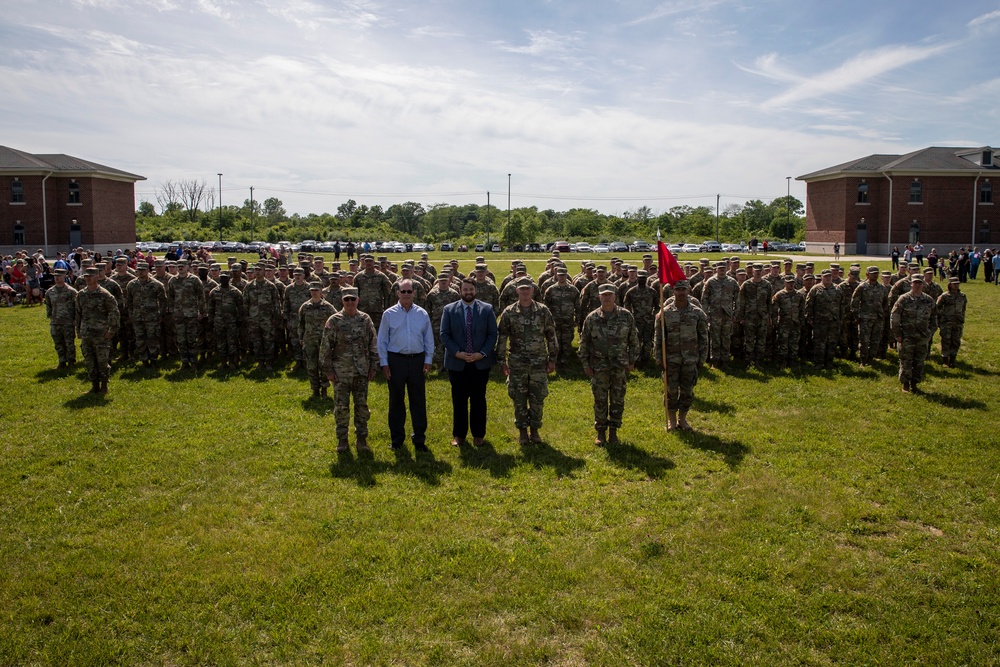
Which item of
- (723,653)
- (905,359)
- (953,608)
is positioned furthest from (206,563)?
(905,359)

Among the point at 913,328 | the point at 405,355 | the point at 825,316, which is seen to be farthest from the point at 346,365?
the point at 825,316

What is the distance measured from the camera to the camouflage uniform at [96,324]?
11.7m

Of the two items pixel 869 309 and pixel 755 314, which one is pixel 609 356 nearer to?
pixel 755 314

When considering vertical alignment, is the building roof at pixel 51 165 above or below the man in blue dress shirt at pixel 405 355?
above

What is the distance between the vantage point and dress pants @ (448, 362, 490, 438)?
29.7 ft

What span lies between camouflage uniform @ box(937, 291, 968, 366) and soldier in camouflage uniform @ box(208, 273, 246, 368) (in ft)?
46.0

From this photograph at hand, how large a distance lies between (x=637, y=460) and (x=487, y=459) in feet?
6.03

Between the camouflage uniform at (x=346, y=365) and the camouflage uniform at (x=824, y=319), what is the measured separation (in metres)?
9.42

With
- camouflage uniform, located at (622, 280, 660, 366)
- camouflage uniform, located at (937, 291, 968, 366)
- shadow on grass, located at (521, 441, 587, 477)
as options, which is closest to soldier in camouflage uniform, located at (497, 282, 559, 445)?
shadow on grass, located at (521, 441, 587, 477)

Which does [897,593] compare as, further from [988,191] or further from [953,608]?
[988,191]

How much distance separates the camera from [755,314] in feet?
44.9

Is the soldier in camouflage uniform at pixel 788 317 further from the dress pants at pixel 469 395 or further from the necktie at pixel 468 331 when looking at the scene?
the necktie at pixel 468 331

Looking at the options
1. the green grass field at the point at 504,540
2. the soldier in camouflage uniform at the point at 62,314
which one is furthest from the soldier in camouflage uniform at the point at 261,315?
the soldier in camouflage uniform at the point at 62,314

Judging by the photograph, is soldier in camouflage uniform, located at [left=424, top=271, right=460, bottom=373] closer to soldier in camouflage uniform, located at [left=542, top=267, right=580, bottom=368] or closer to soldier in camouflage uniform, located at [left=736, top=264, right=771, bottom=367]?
soldier in camouflage uniform, located at [left=542, top=267, right=580, bottom=368]
